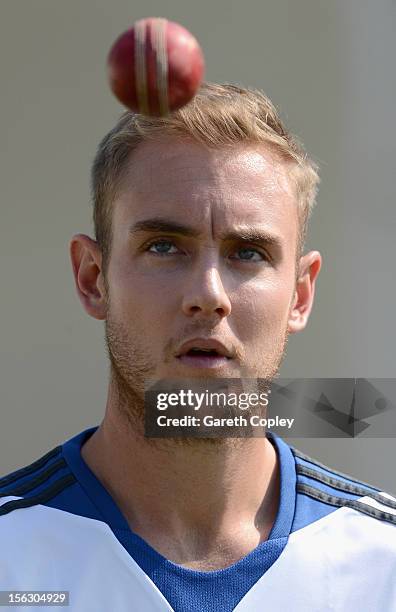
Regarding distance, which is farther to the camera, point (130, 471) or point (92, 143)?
point (92, 143)

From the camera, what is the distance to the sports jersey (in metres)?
2.47

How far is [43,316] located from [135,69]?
2.25 metres

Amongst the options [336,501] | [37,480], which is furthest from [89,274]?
[336,501]

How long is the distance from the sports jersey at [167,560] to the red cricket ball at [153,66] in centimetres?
99

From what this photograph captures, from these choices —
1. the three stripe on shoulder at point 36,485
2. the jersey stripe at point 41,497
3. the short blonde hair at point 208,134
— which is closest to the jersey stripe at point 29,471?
the three stripe on shoulder at point 36,485

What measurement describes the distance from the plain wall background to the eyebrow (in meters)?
1.75

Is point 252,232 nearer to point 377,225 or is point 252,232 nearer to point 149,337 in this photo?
point 149,337

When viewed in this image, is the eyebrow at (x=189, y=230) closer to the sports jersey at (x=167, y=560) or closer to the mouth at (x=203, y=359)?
the mouth at (x=203, y=359)

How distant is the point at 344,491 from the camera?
9.21ft

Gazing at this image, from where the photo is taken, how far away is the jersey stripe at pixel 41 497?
2613 mm

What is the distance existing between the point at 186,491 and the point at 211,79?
215 cm

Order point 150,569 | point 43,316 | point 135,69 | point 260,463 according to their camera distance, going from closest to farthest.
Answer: point 135,69 < point 150,569 < point 260,463 < point 43,316

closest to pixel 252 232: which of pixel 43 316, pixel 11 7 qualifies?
pixel 43 316

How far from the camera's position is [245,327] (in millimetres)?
2521
